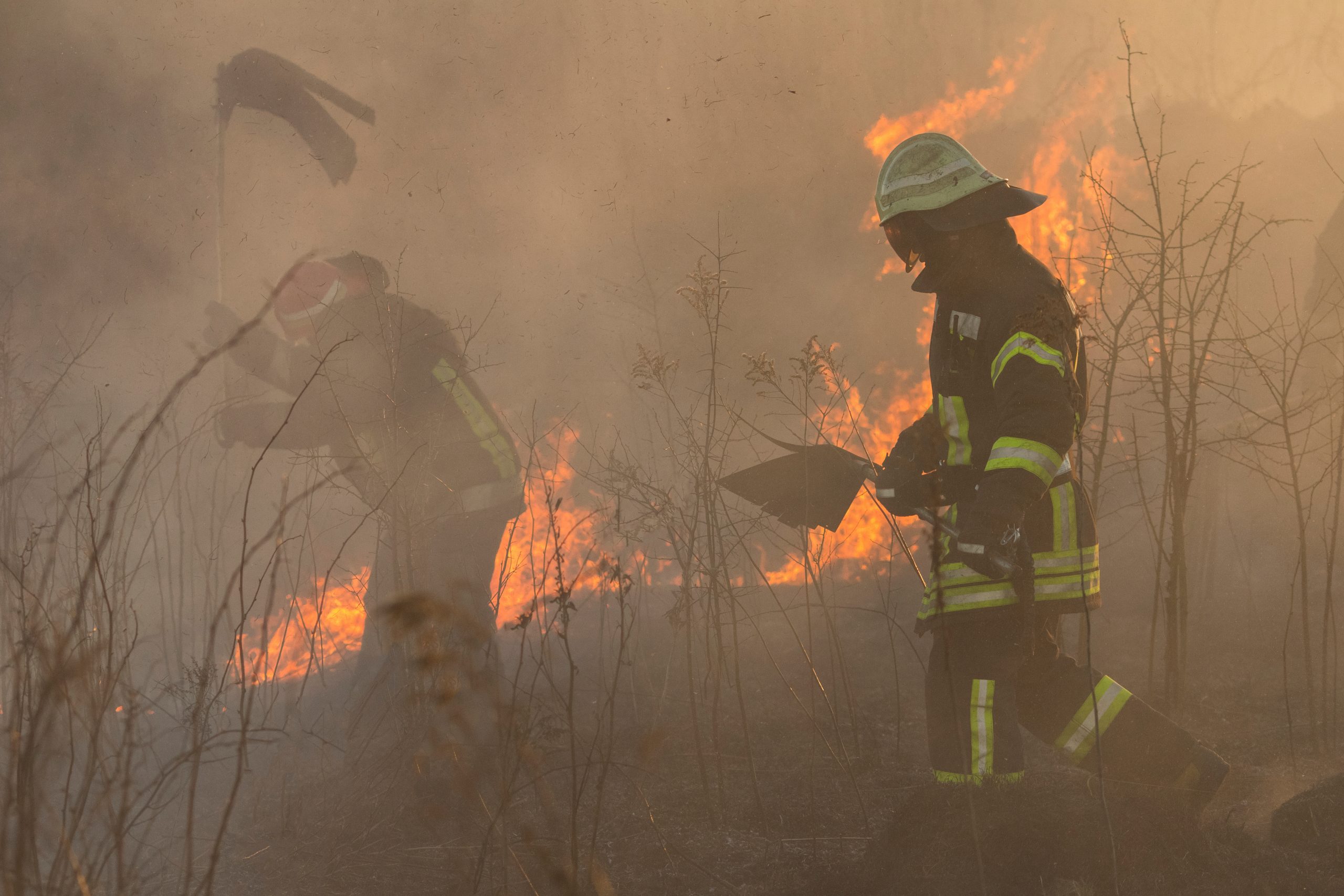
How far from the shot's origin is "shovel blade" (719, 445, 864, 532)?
10.2 ft

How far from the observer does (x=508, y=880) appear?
2.72m

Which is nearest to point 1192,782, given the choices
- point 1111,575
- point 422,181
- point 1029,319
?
point 1029,319

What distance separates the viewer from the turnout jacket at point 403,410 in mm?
4672

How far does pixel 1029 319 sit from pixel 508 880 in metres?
2.21

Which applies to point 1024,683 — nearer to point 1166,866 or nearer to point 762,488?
point 1166,866

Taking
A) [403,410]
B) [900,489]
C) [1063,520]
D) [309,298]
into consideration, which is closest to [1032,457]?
[1063,520]

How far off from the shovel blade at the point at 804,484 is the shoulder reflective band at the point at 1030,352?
0.66m

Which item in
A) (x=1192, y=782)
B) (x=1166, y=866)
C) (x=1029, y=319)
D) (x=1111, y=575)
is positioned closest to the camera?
(x=1029, y=319)

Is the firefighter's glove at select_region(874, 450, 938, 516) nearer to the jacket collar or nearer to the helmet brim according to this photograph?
the jacket collar

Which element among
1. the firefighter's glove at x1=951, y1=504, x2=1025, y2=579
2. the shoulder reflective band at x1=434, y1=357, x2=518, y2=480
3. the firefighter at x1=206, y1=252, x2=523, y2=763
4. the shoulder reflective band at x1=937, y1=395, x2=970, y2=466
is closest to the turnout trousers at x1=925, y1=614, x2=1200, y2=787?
the firefighter's glove at x1=951, y1=504, x2=1025, y2=579

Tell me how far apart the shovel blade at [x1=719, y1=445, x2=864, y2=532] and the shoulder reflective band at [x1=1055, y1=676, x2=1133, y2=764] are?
975 millimetres

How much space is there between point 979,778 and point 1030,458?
950 mm

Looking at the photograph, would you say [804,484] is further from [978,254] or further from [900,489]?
[978,254]

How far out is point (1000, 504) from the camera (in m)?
2.46
